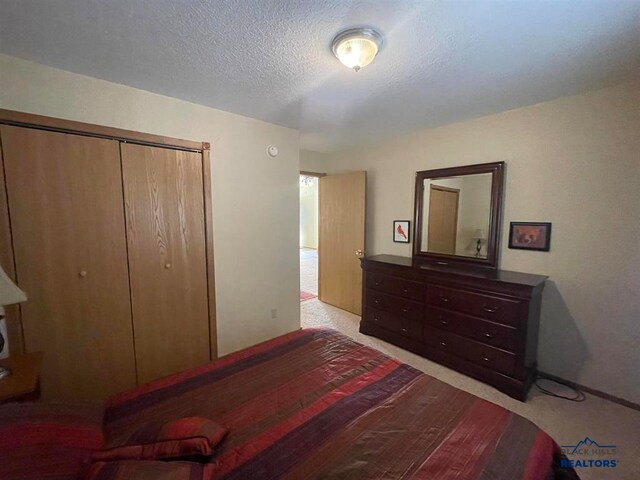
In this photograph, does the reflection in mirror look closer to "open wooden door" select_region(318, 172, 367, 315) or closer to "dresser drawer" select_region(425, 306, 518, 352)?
"dresser drawer" select_region(425, 306, 518, 352)

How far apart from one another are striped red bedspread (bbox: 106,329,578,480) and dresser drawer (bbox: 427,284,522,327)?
44.0 inches

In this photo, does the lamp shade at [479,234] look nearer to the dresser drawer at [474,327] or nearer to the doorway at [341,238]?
the dresser drawer at [474,327]

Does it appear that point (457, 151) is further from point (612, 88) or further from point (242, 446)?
point (242, 446)

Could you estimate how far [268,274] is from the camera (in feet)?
9.37

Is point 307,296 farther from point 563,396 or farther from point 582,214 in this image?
point 582,214

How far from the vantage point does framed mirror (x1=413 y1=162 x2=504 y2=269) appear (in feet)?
8.23

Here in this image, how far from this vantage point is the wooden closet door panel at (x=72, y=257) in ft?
5.35

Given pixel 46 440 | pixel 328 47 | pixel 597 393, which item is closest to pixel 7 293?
pixel 46 440

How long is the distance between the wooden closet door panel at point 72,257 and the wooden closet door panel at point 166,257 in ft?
0.26

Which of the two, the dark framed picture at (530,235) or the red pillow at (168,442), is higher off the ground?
the dark framed picture at (530,235)

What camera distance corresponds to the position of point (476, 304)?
2.24m

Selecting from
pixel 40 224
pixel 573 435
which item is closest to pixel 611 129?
pixel 573 435

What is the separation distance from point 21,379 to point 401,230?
3.29 m

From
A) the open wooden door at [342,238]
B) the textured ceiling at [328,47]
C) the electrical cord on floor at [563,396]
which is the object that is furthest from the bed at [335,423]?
the open wooden door at [342,238]
